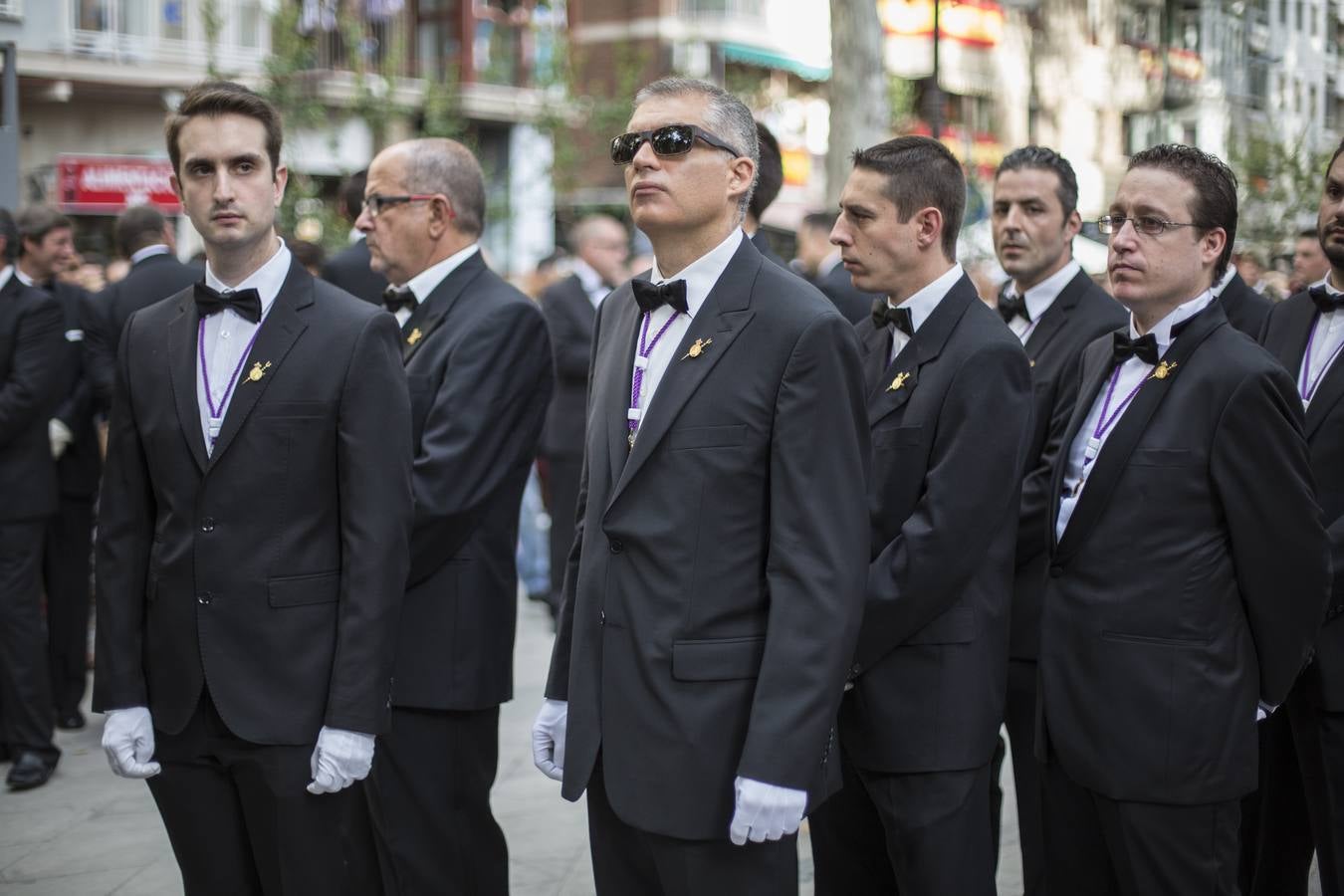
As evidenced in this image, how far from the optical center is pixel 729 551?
2879mm

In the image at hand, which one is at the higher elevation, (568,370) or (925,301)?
(925,301)

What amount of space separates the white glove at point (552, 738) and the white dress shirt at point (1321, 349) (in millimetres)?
2456

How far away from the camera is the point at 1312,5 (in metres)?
6.51

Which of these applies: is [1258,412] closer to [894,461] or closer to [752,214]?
[894,461]

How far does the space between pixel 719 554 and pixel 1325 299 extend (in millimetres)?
2381

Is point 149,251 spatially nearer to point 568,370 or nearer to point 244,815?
point 568,370

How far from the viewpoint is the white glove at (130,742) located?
334 centimetres

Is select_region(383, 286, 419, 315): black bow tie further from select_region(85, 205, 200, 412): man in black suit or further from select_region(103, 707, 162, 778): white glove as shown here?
select_region(85, 205, 200, 412): man in black suit

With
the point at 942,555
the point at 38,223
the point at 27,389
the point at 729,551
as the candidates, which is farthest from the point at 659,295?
the point at 38,223

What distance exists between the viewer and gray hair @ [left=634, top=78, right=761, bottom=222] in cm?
304

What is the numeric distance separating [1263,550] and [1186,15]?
602 cm

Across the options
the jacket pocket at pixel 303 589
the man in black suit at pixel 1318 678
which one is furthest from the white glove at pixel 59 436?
the man in black suit at pixel 1318 678

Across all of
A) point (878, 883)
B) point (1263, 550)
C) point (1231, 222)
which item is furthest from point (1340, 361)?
point (878, 883)

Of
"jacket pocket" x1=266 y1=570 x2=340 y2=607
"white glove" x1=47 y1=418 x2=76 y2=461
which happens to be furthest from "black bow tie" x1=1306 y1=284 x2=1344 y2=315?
"white glove" x1=47 y1=418 x2=76 y2=461
